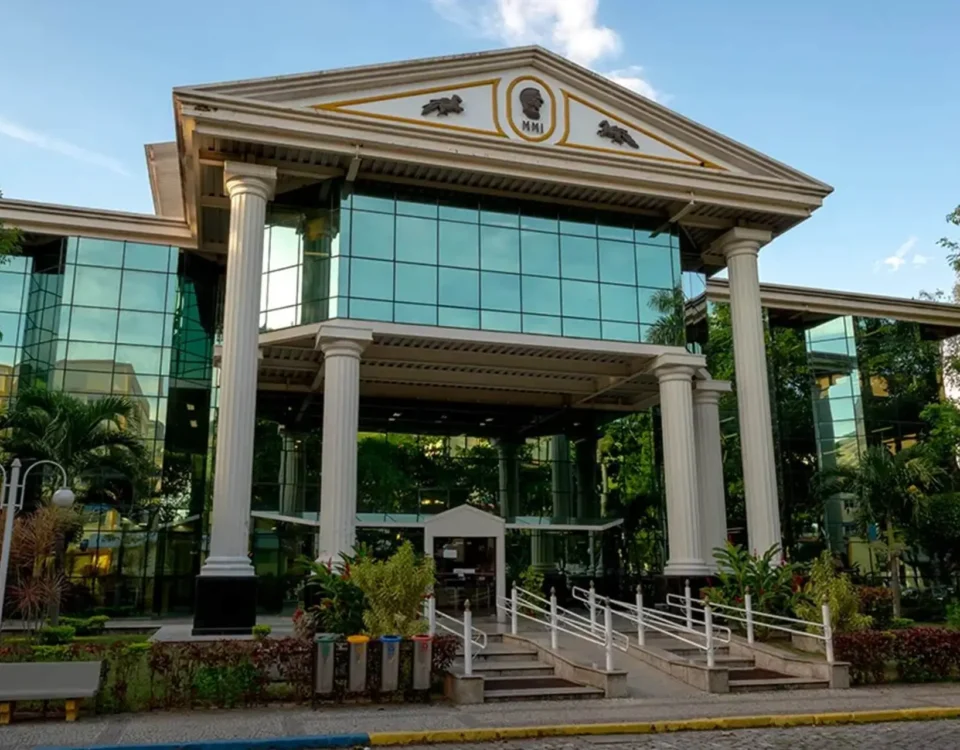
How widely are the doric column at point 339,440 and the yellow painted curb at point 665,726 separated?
8.99 metres

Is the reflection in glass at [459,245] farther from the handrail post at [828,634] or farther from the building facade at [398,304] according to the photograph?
the handrail post at [828,634]

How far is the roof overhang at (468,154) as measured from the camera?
20.5m

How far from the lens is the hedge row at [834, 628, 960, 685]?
1468 cm

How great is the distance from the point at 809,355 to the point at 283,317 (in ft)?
71.4

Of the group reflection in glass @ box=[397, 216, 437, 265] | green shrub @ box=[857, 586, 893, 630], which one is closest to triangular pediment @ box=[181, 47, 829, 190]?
reflection in glass @ box=[397, 216, 437, 265]

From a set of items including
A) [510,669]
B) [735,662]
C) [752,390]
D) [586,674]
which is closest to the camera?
[586,674]

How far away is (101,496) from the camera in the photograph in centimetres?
2489

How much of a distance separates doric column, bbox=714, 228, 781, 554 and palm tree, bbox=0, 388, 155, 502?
16.8 meters

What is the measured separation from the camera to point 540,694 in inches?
528

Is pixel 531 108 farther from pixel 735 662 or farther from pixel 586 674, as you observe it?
pixel 586 674

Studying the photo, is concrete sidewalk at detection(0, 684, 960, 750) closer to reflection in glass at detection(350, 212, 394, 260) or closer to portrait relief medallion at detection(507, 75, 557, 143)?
reflection in glass at detection(350, 212, 394, 260)

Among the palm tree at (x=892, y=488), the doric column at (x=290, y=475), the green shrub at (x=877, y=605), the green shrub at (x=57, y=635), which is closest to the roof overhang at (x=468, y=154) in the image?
the doric column at (x=290, y=475)

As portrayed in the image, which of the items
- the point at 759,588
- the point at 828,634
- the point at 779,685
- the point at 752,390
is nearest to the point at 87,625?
the point at 759,588

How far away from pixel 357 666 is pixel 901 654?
31.0ft
